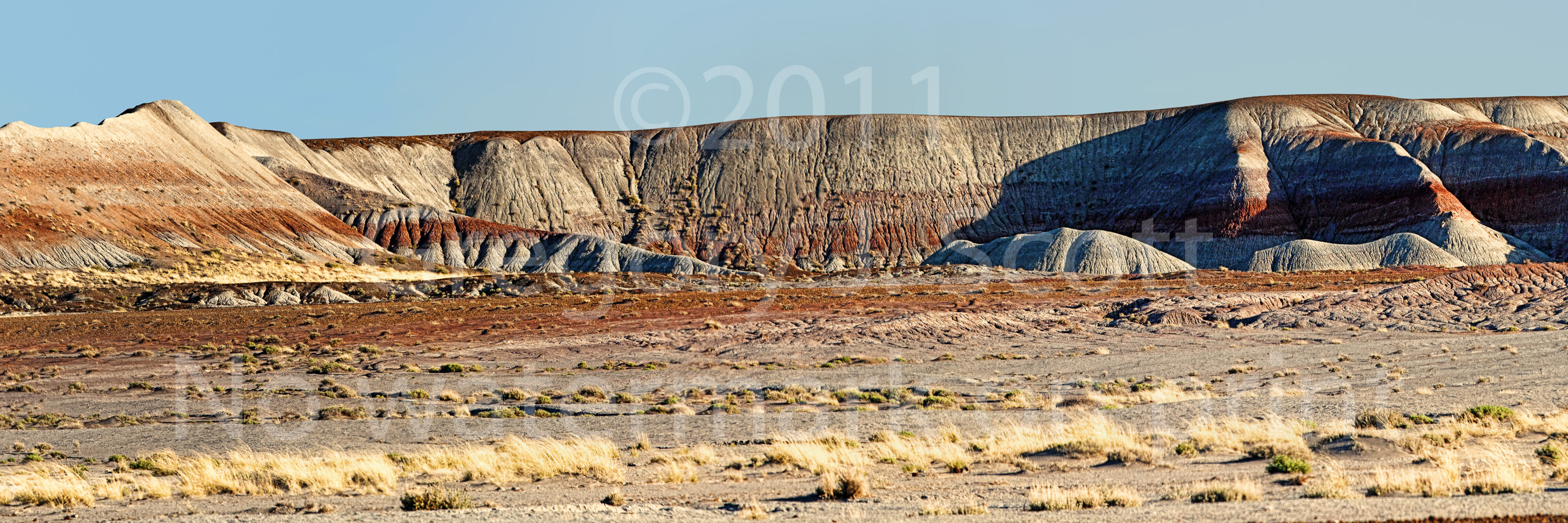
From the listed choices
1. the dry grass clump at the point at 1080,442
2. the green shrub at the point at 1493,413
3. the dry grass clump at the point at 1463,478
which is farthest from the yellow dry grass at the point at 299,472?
the green shrub at the point at 1493,413

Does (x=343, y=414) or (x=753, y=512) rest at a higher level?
(x=753, y=512)

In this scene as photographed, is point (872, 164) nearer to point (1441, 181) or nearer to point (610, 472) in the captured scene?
point (1441, 181)

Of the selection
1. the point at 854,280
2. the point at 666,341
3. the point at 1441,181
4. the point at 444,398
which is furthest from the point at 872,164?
the point at 444,398

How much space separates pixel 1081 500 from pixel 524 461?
756cm

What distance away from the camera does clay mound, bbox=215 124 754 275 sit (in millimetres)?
84938

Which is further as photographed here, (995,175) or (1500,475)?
(995,175)

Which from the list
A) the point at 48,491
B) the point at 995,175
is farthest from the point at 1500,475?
the point at 995,175

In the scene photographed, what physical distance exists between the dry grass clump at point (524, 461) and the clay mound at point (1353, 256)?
7283cm

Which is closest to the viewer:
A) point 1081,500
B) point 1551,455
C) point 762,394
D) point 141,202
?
point 1081,500

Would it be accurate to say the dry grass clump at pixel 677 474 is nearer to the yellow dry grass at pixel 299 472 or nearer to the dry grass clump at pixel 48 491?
the yellow dry grass at pixel 299 472

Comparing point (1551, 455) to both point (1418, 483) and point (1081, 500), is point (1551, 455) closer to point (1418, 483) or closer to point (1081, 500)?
point (1418, 483)

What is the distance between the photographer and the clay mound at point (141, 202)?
63469 millimetres

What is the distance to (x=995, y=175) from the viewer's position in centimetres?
11238

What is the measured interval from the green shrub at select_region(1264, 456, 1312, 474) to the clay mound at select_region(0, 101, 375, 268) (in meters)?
66.1
